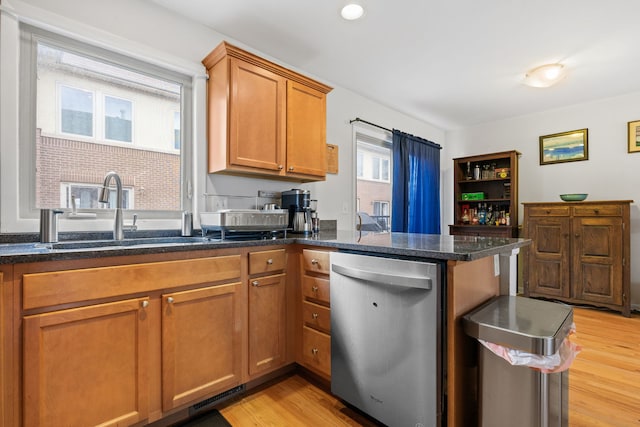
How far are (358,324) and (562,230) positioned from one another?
3.28m

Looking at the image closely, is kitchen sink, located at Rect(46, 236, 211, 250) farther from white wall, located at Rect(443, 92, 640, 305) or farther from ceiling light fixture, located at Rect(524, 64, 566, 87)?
white wall, located at Rect(443, 92, 640, 305)

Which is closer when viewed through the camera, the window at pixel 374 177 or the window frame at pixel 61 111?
the window frame at pixel 61 111

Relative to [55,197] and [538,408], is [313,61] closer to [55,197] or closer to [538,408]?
[55,197]

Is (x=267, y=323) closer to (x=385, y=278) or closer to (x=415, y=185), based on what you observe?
(x=385, y=278)

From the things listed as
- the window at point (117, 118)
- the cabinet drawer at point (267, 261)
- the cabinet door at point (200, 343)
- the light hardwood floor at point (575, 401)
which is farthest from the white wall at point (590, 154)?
the window at point (117, 118)

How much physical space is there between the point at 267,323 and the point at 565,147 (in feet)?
14.0

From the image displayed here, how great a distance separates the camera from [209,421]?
5.19 ft

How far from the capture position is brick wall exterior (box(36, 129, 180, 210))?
1727mm

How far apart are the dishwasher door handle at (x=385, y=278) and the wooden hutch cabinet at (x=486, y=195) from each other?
3314 millimetres

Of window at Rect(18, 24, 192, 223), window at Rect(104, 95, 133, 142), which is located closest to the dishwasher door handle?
window at Rect(18, 24, 192, 223)

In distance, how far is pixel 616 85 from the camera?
3.29 meters

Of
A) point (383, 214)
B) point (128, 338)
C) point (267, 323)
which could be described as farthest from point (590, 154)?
point (128, 338)

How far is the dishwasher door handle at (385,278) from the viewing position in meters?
1.28

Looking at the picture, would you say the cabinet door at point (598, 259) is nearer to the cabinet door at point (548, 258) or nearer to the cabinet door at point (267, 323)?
the cabinet door at point (548, 258)
